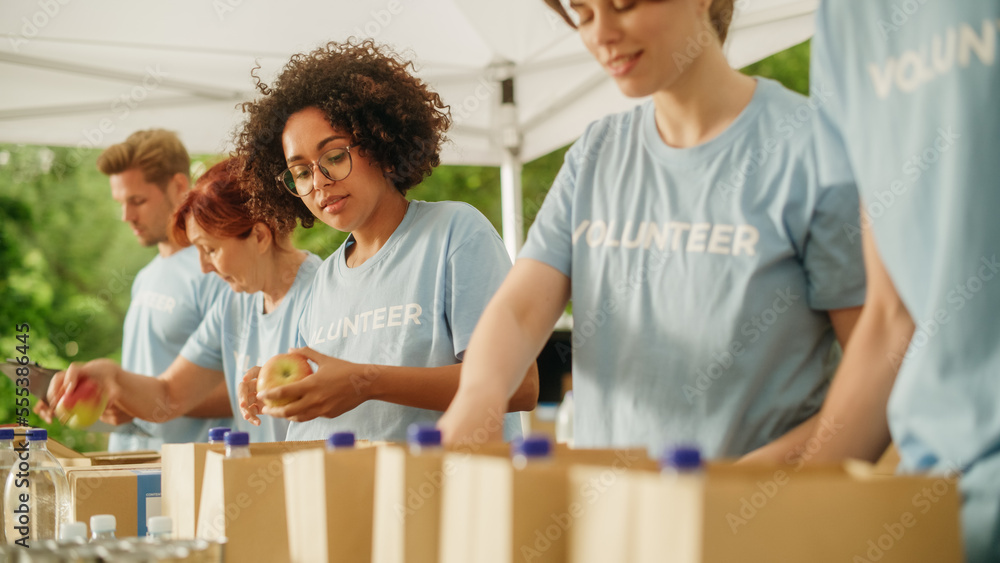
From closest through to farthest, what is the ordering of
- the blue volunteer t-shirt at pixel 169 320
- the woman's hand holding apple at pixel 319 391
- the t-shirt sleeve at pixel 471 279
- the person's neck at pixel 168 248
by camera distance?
1. the woman's hand holding apple at pixel 319 391
2. the t-shirt sleeve at pixel 471 279
3. the blue volunteer t-shirt at pixel 169 320
4. the person's neck at pixel 168 248

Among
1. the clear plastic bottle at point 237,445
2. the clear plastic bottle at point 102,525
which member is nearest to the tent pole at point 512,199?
the clear plastic bottle at point 237,445

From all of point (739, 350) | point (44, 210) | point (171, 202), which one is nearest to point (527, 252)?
point (739, 350)

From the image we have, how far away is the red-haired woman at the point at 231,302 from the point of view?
2.31 meters

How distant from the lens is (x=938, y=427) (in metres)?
0.81

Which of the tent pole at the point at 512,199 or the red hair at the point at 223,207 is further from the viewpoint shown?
the tent pole at the point at 512,199

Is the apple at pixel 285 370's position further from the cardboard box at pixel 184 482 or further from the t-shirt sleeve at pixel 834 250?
the t-shirt sleeve at pixel 834 250

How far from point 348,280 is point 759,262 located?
1000 millimetres

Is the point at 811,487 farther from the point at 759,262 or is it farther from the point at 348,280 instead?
Result: the point at 348,280

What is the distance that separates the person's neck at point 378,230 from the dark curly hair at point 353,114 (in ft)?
0.30

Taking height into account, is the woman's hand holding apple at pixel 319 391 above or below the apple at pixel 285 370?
below

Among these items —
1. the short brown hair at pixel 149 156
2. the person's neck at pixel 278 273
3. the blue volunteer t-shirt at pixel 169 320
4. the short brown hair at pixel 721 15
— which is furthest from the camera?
the short brown hair at pixel 149 156

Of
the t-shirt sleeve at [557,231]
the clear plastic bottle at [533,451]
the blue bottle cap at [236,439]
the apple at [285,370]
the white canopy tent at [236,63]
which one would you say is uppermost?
the white canopy tent at [236,63]

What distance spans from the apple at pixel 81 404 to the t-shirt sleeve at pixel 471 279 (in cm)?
99

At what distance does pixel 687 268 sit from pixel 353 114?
100 centimetres
